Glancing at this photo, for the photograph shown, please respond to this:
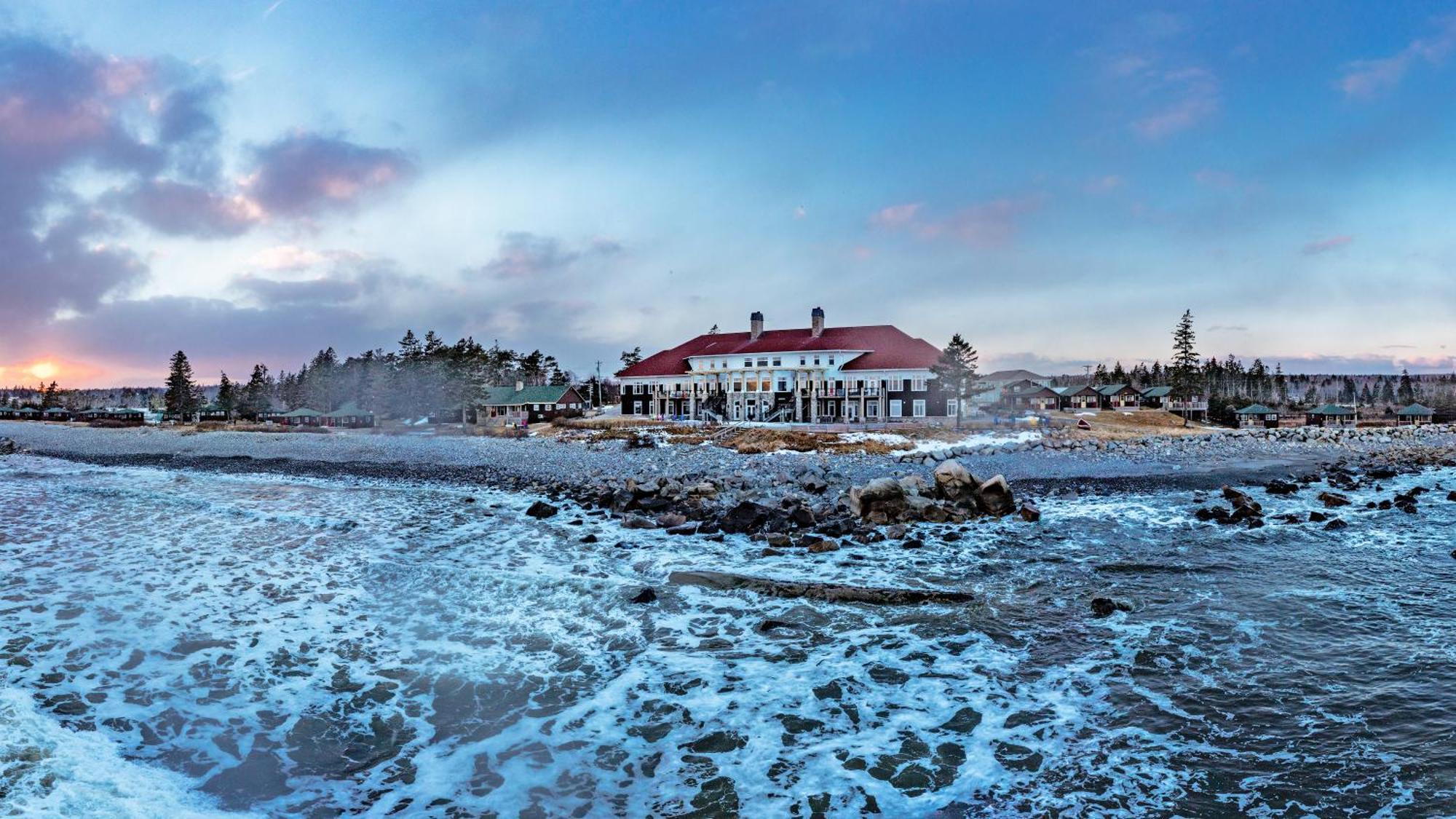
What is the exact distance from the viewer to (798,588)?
12.1 meters

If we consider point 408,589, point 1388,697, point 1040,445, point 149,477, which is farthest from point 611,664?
point 1040,445

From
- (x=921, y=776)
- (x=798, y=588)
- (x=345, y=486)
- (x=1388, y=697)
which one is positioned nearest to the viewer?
(x=921, y=776)

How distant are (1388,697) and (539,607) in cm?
1133

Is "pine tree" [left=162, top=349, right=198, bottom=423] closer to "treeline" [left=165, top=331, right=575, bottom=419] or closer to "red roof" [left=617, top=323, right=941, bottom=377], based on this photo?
"treeline" [left=165, top=331, right=575, bottom=419]

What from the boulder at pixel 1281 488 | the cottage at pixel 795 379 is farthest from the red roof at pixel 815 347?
the boulder at pixel 1281 488

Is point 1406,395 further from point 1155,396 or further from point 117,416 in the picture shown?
point 117,416

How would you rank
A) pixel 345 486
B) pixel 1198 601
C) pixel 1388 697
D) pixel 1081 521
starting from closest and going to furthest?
pixel 1388 697, pixel 1198 601, pixel 1081 521, pixel 345 486

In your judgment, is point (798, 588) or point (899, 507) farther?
point (899, 507)

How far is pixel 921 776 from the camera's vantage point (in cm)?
622

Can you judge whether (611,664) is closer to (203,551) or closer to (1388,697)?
(1388,697)

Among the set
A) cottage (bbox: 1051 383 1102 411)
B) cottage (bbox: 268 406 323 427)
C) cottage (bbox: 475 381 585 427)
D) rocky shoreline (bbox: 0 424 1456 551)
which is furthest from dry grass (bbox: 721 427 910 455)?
cottage (bbox: 268 406 323 427)

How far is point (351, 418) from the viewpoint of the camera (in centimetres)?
9356

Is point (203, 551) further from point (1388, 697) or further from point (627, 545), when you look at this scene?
point (1388, 697)

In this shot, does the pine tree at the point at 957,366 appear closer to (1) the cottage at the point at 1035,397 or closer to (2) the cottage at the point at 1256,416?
(1) the cottage at the point at 1035,397
